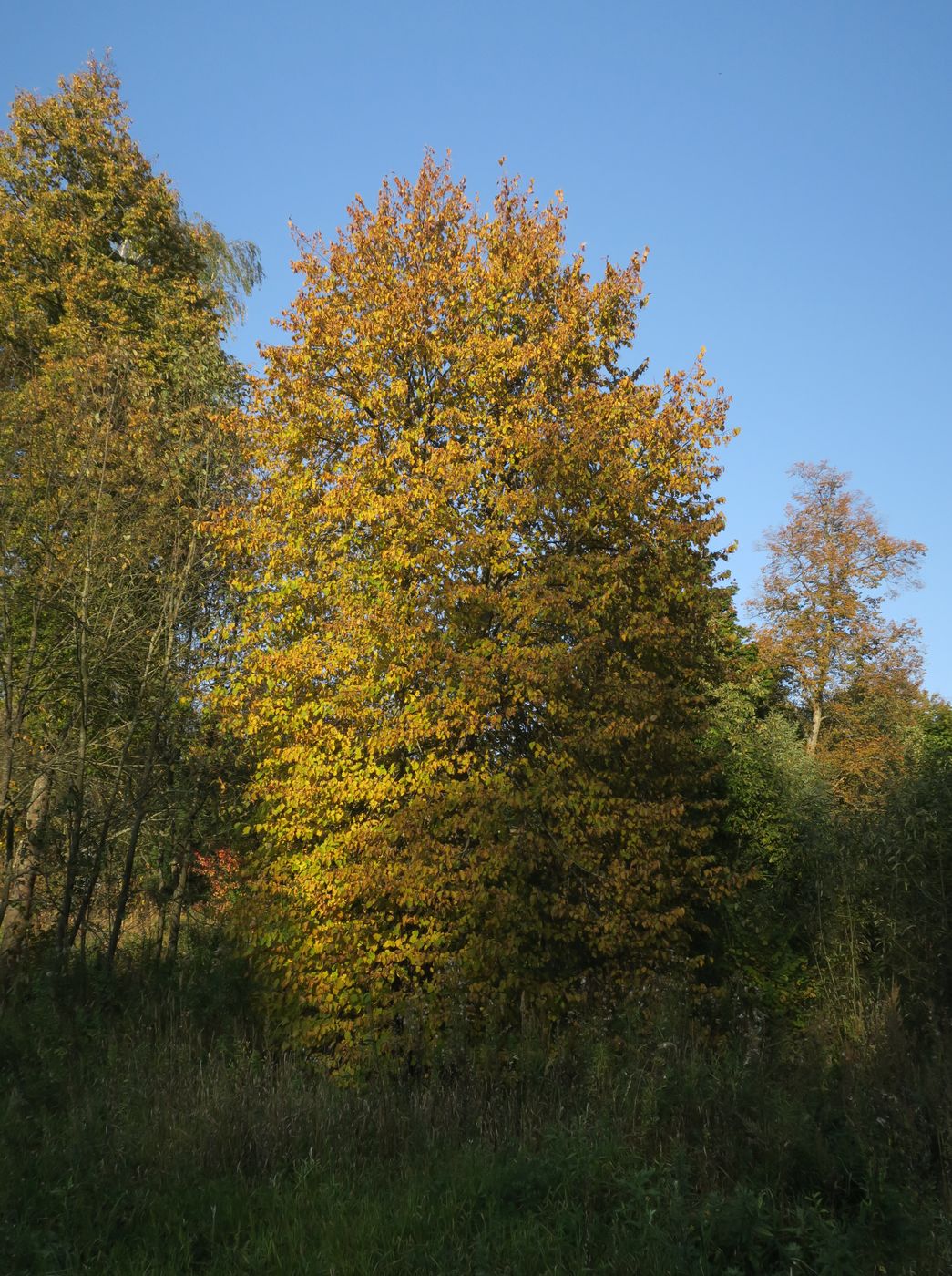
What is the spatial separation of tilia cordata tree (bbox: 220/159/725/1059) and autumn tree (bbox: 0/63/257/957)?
1065 millimetres

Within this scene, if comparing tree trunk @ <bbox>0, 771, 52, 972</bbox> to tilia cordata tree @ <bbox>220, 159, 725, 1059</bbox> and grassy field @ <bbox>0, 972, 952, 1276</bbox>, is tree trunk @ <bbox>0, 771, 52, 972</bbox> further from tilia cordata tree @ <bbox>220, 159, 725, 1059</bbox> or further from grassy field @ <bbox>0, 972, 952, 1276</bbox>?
grassy field @ <bbox>0, 972, 952, 1276</bbox>

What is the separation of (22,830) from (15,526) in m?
4.29

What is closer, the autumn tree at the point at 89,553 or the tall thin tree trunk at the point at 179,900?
the autumn tree at the point at 89,553

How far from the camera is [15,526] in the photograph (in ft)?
34.9

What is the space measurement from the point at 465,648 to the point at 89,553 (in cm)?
458

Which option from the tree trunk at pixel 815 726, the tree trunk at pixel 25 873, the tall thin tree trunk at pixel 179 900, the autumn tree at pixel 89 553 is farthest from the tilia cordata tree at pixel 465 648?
A: the tree trunk at pixel 815 726

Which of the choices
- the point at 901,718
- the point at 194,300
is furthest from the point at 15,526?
the point at 901,718

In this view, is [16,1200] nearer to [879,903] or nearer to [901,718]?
[879,903]

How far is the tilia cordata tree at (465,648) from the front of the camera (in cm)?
895

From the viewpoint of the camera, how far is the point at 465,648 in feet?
31.9

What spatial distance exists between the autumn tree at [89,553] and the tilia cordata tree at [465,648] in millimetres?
1065

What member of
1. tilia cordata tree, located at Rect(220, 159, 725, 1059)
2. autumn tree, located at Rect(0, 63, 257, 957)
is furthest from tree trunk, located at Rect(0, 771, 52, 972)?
tilia cordata tree, located at Rect(220, 159, 725, 1059)

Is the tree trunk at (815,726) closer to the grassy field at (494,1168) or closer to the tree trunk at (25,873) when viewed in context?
the tree trunk at (25,873)

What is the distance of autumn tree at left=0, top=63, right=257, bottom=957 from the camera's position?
10531 millimetres
